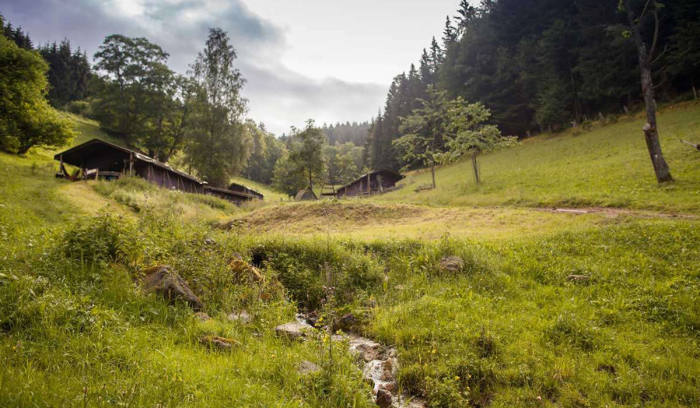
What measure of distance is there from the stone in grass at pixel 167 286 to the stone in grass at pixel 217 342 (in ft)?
3.82

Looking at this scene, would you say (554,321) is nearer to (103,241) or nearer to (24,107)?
(103,241)

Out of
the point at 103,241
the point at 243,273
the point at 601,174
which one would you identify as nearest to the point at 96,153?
the point at 103,241

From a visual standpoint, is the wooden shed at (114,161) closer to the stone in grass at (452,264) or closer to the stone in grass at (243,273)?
the stone in grass at (243,273)

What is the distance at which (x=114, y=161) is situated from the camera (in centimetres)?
2967

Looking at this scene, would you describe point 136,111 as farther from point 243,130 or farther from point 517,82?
point 517,82

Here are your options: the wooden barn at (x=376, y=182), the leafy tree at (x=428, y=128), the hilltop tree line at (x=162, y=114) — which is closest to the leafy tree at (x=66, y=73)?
the hilltop tree line at (x=162, y=114)

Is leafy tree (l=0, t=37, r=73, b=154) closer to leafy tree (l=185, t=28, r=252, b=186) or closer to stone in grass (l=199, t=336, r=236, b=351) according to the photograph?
leafy tree (l=185, t=28, r=252, b=186)

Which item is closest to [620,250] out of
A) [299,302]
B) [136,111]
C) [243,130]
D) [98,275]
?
[299,302]

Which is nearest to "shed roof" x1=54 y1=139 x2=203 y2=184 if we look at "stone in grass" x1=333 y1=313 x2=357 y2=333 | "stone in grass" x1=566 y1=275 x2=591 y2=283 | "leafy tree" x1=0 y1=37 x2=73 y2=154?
"leafy tree" x1=0 y1=37 x2=73 y2=154

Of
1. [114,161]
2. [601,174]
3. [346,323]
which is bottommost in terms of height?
[346,323]

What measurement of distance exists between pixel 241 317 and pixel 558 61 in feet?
178

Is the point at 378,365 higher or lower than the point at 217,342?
lower

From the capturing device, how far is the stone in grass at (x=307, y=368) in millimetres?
4202

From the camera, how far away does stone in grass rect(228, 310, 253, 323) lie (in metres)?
5.80
